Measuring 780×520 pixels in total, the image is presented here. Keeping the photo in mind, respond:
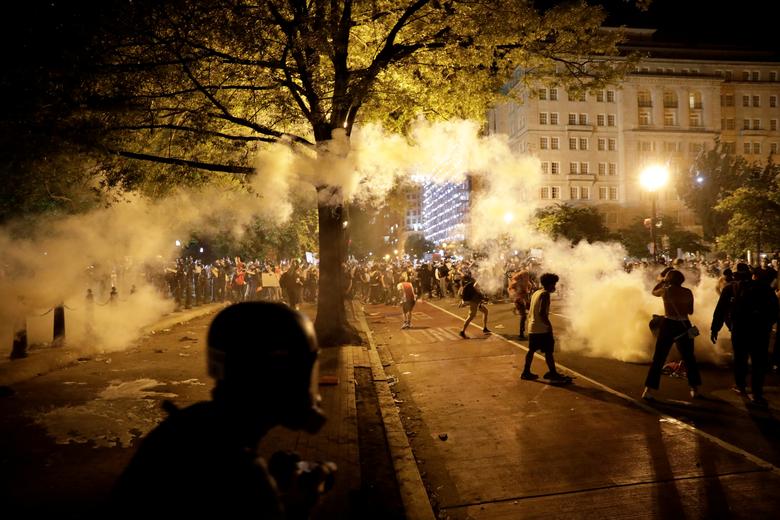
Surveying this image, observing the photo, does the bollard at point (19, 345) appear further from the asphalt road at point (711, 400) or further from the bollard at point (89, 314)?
the asphalt road at point (711, 400)

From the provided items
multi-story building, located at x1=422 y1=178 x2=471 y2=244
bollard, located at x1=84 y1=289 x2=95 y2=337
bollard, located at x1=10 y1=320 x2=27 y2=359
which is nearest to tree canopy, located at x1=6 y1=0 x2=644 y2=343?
bollard, located at x1=84 y1=289 x2=95 y2=337

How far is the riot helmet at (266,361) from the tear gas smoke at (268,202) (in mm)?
8895

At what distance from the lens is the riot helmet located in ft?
5.09

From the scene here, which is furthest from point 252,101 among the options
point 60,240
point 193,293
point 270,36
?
point 193,293

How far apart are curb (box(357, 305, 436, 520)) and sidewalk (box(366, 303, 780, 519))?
0.13 m

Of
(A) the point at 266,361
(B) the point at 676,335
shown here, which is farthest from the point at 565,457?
(A) the point at 266,361

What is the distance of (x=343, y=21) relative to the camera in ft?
32.6

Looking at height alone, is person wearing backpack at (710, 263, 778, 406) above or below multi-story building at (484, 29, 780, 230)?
below

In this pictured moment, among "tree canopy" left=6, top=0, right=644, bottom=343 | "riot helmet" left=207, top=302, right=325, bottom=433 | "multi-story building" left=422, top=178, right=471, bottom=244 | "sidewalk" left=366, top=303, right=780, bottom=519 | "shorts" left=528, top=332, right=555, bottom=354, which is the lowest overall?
"sidewalk" left=366, top=303, right=780, bottom=519

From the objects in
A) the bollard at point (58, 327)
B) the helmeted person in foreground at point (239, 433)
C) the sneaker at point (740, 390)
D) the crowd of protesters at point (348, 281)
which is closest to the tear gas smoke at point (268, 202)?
the bollard at point (58, 327)

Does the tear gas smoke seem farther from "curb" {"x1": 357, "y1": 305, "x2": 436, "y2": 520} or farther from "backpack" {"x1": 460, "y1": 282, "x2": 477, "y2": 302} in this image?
"curb" {"x1": 357, "y1": 305, "x2": 436, "y2": 520}

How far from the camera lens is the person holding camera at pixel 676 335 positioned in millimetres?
6707

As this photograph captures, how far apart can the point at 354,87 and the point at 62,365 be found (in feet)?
23.4

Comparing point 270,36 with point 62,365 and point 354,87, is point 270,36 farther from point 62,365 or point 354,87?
point 62,365
